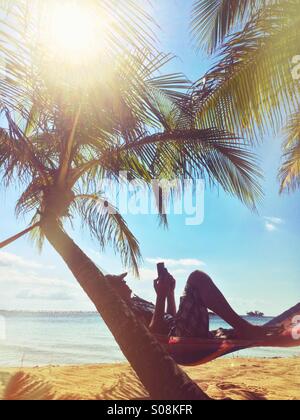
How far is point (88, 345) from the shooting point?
1688cm

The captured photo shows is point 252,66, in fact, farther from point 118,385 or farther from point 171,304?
point 118,385

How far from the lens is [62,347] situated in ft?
53.0

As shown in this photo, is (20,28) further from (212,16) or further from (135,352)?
(212,16)

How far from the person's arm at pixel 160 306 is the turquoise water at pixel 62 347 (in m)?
9.88

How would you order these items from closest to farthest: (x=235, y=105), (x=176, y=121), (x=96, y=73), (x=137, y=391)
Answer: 1. (x=96, y=73)
2. (x=235, y=105)
3. (x=176, y=121)
4. (x=137, y=391)

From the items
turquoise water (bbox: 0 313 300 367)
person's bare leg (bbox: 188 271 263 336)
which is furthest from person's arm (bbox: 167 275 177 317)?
turquoise water (bbox: 0 313 300 367)

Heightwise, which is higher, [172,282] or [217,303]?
[172,282]

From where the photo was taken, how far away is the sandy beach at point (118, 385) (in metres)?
4.37

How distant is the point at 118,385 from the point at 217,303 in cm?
314

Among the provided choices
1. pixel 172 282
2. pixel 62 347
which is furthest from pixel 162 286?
pixel 62 347

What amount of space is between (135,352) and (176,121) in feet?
6.36

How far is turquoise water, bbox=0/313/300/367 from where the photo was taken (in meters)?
13.3

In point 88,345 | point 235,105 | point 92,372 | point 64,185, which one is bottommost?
point 88,345

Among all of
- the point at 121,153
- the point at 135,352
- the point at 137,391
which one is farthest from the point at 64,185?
the point at 137,391
